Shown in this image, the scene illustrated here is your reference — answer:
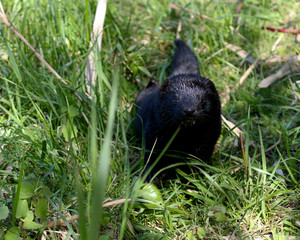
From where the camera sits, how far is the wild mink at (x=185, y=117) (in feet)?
10.4

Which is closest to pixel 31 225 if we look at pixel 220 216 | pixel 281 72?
pixel 220 216

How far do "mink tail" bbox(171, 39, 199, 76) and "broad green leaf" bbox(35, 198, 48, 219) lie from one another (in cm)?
234

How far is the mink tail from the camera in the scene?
446 centimetres

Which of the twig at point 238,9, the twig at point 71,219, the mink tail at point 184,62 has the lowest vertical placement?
the twig at point 71,219

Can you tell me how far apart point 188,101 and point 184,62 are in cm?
147

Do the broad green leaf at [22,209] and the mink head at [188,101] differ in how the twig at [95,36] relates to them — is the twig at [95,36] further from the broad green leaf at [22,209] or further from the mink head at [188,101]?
the broad green leaf at [22,209]

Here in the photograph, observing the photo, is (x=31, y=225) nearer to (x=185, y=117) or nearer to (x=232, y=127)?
(x=185, y=117)

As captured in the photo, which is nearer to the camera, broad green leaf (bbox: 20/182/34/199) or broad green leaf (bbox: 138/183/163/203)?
broad green leaf (bbox: 20/182/34/199)

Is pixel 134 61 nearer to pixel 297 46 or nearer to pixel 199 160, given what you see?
pixel 199 160

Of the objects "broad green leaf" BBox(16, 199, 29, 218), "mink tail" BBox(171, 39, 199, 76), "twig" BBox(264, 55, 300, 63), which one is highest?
"mink tail" BBox(171, 39, 199, 76)

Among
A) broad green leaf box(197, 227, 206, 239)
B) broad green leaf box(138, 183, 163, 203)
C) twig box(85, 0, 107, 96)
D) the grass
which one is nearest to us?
the grass

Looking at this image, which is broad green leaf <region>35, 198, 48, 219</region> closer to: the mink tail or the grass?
the grass

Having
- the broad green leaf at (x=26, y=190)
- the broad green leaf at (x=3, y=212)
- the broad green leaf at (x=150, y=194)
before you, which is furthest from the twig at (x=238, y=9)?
the broad green leaf at (x=3, y=212)

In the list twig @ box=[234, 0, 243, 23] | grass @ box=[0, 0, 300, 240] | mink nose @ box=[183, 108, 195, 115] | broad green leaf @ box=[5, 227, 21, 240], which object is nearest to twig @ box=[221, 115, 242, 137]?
grass @ box=[0, 0, 300, 240]
